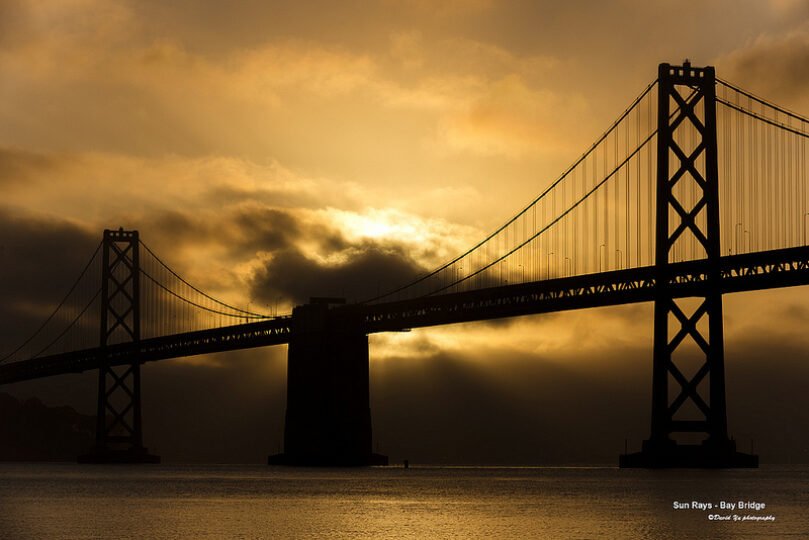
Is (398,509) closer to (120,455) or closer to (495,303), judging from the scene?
(495,303)

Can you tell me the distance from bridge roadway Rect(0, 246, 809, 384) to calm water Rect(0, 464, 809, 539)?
356 inches

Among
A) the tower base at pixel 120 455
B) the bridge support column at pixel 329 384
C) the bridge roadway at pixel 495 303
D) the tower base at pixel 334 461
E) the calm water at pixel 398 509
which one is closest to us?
the calm water at pixel 398 509

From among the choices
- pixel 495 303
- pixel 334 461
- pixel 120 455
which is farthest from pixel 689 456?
pixel 120 455

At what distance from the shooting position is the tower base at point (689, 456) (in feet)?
230

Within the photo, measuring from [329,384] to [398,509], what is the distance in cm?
3230

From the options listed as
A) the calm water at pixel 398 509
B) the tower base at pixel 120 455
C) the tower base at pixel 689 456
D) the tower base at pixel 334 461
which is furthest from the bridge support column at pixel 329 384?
the tower base at pixel 120 455

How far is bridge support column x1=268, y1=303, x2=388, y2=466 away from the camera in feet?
294

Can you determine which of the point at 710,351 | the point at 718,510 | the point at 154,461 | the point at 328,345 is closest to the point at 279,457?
the point at 328,345

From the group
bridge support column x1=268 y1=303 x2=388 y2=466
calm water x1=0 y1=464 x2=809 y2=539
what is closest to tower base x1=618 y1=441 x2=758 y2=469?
calm water x1=0 y1=464 x2=809 y2=539

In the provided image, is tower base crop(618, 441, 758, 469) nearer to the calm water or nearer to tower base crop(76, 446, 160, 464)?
the calm water

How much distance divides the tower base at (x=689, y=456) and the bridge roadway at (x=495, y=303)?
7220 mm

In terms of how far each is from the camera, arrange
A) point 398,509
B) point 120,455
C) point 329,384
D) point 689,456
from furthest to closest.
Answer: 1. point 120,455
2. point 329,384
3. point 689,456
4. point 398,509

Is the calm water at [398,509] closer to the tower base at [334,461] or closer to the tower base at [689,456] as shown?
Answer: the tower base at [689,456]

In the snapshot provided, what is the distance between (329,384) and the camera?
89625mm
